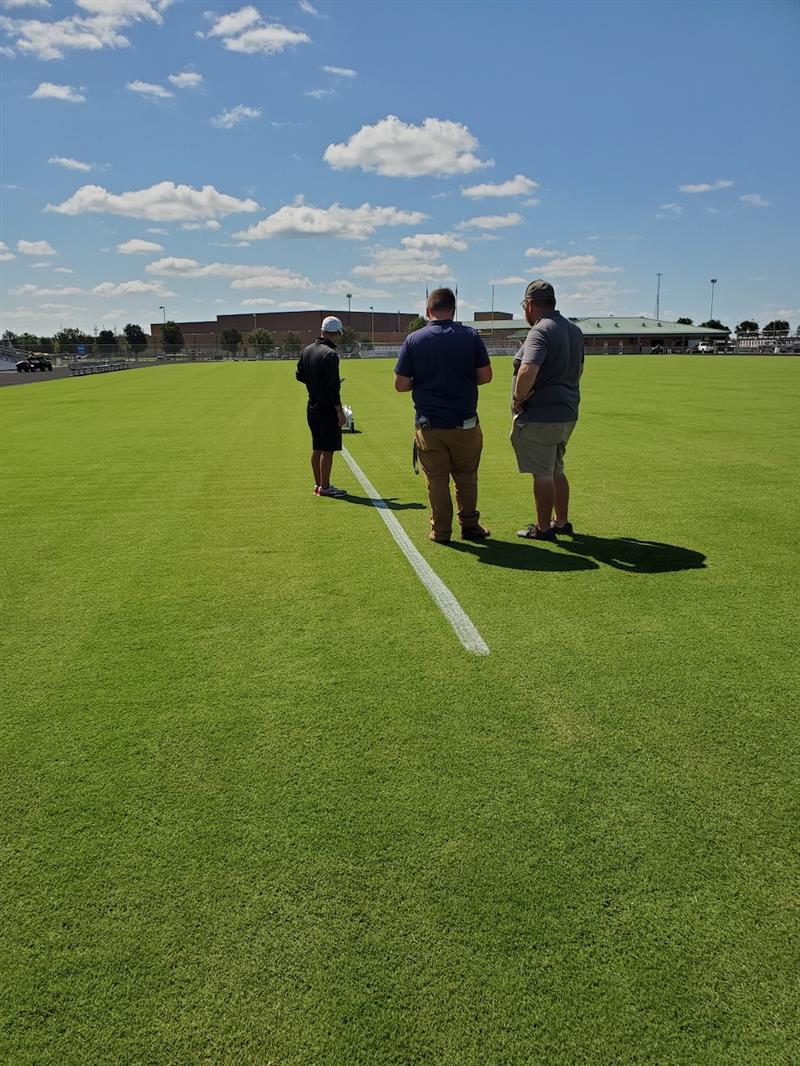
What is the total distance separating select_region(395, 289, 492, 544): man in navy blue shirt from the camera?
568 cm

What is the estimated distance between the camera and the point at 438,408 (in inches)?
227

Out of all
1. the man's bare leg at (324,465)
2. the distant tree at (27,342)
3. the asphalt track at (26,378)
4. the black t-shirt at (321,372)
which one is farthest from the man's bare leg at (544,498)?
the distant tree at (27,342)

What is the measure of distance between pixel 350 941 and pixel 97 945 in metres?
0.76

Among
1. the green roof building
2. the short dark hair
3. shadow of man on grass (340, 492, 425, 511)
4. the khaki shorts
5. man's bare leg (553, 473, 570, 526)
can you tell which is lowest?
shadow of man on grass (340, 492, 425, 511)

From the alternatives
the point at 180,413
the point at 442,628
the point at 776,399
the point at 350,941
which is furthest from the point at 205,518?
the point at 776,399

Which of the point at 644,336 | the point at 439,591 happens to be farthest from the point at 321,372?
the point at 644,336

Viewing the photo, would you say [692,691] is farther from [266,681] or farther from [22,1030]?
[22,1030]

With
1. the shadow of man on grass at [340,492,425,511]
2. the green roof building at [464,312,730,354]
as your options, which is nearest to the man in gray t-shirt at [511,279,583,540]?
the shadow of man on grass at [340,492,425,511]

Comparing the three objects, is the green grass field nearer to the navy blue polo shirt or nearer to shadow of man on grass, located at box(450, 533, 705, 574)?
shadow of man on grass, located at box(450, 533, 705, 574)

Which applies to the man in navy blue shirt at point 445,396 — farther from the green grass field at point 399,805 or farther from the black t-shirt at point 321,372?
the black t-shirt at point 321,372

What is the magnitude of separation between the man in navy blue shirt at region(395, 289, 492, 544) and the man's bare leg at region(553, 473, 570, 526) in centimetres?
78

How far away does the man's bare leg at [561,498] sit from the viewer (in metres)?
6.17

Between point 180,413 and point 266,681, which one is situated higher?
point 180,413

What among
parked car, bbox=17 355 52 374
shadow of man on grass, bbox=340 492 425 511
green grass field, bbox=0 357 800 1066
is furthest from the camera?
parked car, bbox=17 355 52 374
